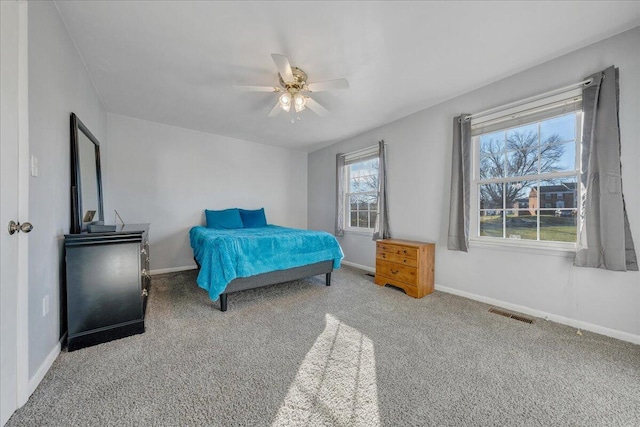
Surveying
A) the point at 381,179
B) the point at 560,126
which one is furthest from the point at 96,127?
the point at 560,126

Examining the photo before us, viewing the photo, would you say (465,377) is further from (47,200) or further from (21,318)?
(47,200)

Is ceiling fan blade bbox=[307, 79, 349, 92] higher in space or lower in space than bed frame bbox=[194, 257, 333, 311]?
higher

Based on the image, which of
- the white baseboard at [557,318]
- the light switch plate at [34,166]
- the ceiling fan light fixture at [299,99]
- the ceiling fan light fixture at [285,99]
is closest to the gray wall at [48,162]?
the light switch plate at [34,166]

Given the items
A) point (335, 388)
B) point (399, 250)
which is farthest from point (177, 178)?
point (335, 388)

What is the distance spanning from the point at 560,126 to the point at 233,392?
3467 mm

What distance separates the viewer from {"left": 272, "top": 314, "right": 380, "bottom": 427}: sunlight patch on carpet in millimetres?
1217

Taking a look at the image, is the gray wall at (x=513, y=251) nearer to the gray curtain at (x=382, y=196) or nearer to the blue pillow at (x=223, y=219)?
the gray curtain at (x=382, y=196)

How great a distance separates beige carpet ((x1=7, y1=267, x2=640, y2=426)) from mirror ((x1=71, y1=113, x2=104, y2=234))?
1.06 m

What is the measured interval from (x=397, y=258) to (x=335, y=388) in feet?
6.61

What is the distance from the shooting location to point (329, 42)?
2016 mm

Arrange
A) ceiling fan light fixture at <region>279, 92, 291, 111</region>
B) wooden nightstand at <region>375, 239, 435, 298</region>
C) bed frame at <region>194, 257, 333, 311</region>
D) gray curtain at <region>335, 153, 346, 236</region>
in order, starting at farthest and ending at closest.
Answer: gray curtain at <region>335, 153, 346, 236</region>, wooden nightstand at <region>375, 239, 435, 298</region>, bed frame at <region>194, 257, 333, 311</region>, ceiling fan light fixture at <region>279, 92, 291, 111</region>

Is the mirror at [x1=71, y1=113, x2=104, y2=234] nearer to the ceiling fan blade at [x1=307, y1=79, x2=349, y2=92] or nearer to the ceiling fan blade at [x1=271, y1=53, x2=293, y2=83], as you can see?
the ceiling fan blade at [x1=271, y1=53, x2=293, y2=83]

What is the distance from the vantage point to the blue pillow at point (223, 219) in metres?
4.10

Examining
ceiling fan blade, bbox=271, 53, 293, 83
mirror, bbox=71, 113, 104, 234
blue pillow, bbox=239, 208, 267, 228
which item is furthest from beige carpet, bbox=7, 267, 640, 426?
ceiling fan blade, bbox=271, 53, 293, 83
